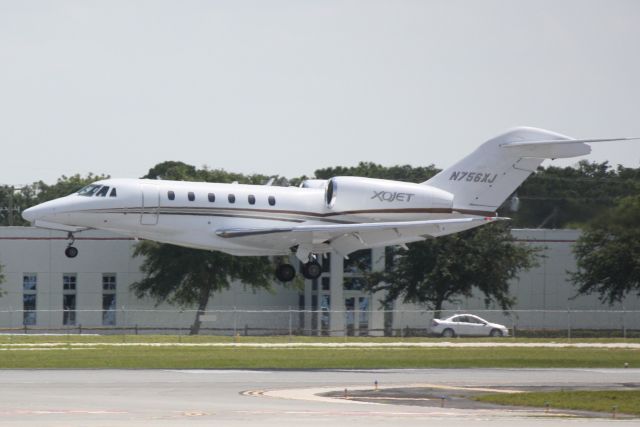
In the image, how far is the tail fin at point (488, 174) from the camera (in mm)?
48969

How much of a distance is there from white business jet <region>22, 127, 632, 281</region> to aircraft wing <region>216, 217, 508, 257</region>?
4 centimetres

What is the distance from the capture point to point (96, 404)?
2472cm

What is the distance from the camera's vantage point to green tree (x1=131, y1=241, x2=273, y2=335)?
246ft

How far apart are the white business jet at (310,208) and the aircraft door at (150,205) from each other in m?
0.03

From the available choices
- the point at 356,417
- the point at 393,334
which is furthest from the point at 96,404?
the point at 393,334

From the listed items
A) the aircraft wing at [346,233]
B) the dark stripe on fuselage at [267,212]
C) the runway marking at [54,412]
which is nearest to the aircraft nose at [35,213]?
the dark stripe on fuselage at [267,212]

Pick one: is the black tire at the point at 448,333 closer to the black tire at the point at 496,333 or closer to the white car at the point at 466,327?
the white car at the point at 466,327

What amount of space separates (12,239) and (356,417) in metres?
57.1

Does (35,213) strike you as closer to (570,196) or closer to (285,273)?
(285,273)

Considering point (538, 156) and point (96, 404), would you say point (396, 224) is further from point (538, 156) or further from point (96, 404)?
point (96, 404)

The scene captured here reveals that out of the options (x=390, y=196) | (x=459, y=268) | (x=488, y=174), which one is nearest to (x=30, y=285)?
(x=459, y=268)

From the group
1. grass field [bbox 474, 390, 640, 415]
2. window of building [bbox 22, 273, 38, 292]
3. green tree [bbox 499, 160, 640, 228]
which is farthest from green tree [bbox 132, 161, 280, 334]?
grass field [bbox 474, 390, 640, 415]

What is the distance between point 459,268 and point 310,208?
24.8 m

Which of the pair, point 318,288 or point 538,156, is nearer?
point 538,156
